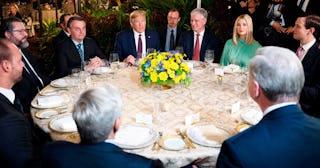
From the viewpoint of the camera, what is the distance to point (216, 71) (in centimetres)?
318

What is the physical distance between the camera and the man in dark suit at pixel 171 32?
4762 millimetres

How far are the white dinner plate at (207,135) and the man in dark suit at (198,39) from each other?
7.61 feet

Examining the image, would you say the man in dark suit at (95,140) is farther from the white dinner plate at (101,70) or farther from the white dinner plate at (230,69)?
the white dinner plate at (230,69)

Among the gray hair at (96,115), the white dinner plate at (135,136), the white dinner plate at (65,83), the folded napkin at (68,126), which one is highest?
the gray hair at (96,115)

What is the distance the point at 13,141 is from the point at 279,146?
4.47 ft

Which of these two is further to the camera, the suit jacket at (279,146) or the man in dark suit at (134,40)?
the man in dark suit at (134,40)

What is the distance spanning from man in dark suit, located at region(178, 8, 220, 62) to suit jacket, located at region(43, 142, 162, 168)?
3123 mm

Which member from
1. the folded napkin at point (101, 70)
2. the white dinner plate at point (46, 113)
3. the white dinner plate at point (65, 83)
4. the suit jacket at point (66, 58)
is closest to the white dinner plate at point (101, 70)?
the folded napkin at point (101, 70)

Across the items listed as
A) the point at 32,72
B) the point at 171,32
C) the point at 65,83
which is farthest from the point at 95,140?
the point at 171,32

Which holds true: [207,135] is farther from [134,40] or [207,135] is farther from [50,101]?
[134,40]

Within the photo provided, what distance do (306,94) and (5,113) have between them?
100 inches

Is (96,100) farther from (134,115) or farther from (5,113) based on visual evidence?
(134,115)

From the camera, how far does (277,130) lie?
125 cm

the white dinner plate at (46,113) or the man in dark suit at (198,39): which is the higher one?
the man in dark suit at (198,39)
